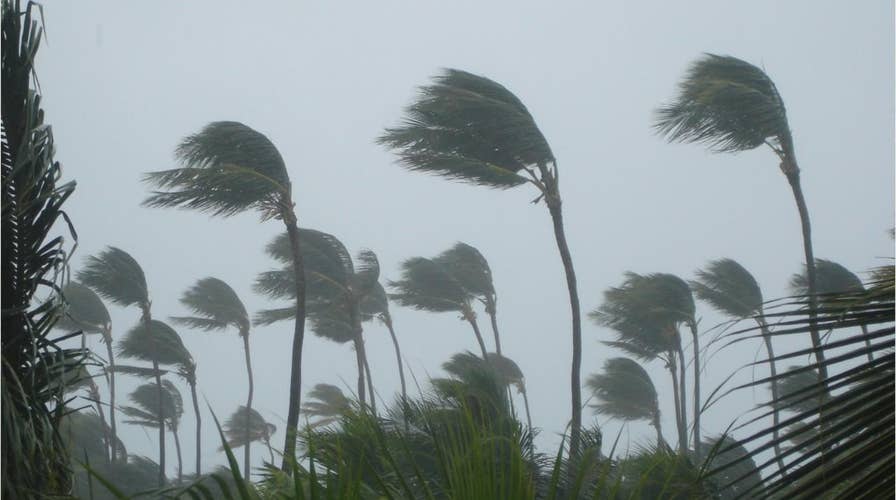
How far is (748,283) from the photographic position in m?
32.6

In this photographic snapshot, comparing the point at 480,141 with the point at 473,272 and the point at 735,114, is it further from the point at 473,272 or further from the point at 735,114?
the point at 473,272

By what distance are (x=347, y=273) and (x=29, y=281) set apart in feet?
77.2

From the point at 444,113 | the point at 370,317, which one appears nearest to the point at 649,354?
the point at 370,317

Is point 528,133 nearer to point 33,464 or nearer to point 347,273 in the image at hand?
point 347,273

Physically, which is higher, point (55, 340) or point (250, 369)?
point (250, 369)

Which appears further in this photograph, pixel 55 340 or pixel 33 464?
pixel 55 340

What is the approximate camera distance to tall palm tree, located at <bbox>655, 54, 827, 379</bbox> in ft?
56.5

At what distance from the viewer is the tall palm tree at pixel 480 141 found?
59.6 ft

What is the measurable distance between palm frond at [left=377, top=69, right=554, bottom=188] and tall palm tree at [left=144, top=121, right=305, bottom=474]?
2229mm

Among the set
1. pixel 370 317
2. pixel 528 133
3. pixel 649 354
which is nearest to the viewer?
pixel 528 133

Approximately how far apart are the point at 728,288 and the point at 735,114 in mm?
16261

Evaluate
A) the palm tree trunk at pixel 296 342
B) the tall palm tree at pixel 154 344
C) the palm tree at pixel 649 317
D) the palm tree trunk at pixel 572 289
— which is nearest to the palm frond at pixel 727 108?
the palm tree trunk at pixel 572 289

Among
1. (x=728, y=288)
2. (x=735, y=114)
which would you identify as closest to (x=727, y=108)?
(x=735, y=114)

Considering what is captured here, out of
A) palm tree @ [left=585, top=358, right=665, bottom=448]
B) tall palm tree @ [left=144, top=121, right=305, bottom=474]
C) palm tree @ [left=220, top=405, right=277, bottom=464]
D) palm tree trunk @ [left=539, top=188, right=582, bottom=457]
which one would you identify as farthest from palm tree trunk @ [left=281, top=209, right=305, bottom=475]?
palm tree @ [left=220, top=405, right=277, bottom=464]
